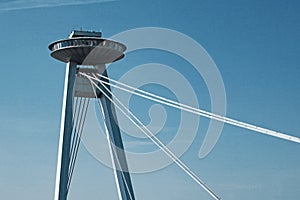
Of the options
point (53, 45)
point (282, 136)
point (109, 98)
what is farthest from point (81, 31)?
point (282, 136)

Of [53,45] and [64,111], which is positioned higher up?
[53,45]

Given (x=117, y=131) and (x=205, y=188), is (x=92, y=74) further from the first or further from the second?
(x=205, y=188)

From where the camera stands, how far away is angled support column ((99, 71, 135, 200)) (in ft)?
89.8

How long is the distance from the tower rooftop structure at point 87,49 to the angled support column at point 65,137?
1.70 ft

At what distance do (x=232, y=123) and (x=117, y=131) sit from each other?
11.1 meters

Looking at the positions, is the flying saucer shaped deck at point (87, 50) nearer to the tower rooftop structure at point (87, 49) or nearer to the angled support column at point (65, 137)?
the tower rooftop structure at point (87, 49)

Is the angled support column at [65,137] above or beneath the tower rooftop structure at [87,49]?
beneath

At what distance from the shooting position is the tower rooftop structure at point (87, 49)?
94.3ft

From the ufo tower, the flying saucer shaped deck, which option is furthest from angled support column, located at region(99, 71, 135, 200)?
the flying saucer shaped deck

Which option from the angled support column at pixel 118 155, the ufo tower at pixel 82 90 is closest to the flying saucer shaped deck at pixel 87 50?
the ufo tower at pixel 82 90

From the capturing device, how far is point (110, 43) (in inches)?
1137

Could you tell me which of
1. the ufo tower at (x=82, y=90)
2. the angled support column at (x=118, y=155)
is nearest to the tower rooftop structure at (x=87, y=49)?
the ufo tower at (x=82, y=90)

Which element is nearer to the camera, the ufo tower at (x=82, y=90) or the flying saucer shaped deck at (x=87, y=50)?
the ufo tower at (x=82, y=90)

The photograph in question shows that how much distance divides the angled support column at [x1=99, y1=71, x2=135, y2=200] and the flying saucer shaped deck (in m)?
1.49
